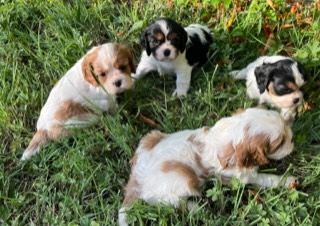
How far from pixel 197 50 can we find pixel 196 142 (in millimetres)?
1227

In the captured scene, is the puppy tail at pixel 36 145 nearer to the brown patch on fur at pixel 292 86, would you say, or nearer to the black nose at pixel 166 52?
the black nose at pixel 166 52

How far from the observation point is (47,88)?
6.09 meters

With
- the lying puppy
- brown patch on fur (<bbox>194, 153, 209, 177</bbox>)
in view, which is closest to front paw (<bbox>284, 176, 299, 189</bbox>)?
the lying puppy

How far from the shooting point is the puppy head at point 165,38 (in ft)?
18.1

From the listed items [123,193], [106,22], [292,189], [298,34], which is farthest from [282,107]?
[106,22]

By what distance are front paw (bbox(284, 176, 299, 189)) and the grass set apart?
0.07 metres

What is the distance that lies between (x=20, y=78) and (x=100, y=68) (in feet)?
3.50

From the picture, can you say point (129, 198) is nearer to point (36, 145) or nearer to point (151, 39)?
point (36, 145)

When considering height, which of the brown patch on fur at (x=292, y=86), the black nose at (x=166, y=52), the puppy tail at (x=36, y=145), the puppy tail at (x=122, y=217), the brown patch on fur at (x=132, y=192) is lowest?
the puppy tail at (x=122, y=217)

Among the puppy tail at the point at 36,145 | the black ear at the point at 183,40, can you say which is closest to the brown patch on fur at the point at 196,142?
the black ear at the point at 183,40

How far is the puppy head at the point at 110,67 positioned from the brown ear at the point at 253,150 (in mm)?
1277

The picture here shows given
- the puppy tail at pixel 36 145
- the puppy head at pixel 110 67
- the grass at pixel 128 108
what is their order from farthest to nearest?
the puppy tail at pixel 36 145, the puppy head at pixel 110 67, the grass at pixel 128 108

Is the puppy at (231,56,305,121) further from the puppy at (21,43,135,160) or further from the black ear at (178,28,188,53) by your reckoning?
the puppy at (21,43,135,160)

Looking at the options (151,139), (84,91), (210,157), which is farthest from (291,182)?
(84,91)
